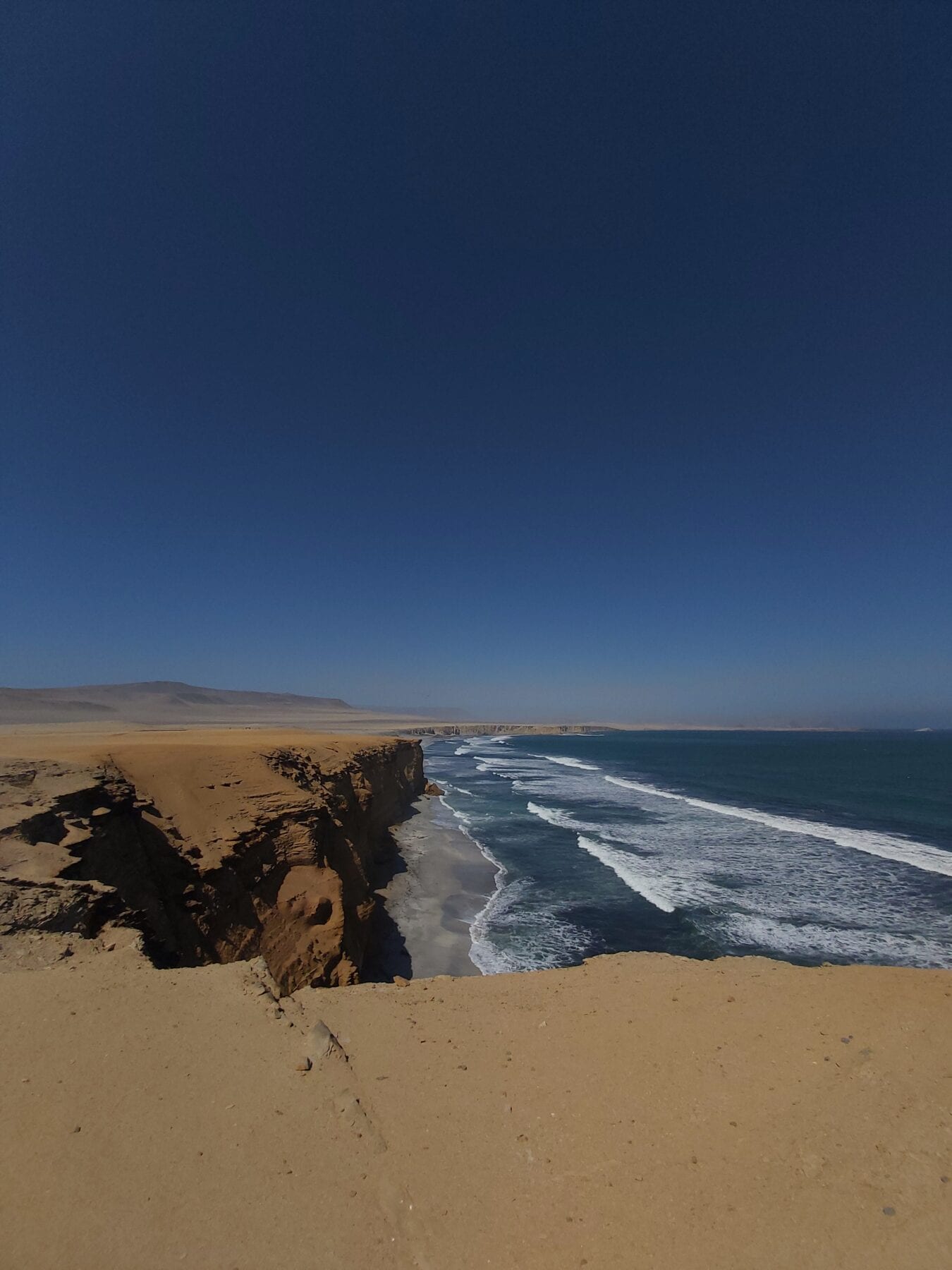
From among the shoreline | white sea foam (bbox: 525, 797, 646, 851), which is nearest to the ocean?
white sea foam (bbox: 525, 797, 646, 851)

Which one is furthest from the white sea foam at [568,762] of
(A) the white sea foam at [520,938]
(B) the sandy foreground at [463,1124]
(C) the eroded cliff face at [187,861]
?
(B) the sandy foreground at [463,1124]

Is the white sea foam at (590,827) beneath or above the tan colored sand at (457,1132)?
beneath

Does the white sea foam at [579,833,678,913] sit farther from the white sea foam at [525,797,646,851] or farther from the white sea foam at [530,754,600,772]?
the white sea foam at [530,754,600,772]

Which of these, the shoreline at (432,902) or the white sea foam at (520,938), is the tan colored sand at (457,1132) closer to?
the shoreline at (432,902)

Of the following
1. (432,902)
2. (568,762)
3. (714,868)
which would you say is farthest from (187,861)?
(568,762)

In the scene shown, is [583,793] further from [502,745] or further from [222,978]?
[502,745]

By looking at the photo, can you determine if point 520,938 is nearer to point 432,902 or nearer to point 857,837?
point 432,902
